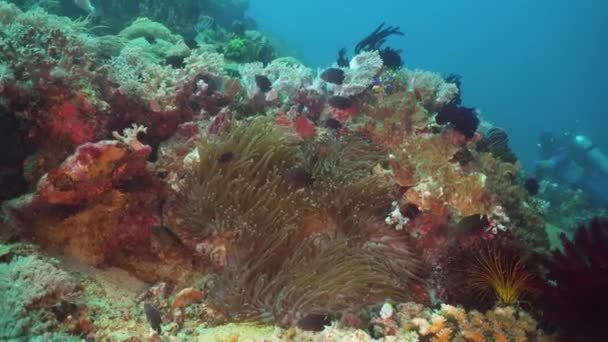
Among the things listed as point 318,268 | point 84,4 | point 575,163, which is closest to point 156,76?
point 318,268

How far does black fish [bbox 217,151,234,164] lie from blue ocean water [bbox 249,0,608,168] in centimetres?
9768

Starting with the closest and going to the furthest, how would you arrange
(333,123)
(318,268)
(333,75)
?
1. (318,268)
2. (333,123)
3. (333,75)

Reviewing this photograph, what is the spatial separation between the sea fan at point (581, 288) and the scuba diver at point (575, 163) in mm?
18015

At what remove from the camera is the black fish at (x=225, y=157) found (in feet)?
14.0

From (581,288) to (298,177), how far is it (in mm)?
2567

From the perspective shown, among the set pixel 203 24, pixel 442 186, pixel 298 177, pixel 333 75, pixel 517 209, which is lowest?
pixel 298 177

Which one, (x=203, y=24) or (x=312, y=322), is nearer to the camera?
(x=312, y=322)

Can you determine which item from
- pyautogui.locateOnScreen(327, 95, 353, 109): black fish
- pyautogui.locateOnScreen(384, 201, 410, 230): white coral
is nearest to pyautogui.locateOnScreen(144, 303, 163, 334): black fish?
pyautogui.locateOnScreen(384, 201, 410, 230): white coral

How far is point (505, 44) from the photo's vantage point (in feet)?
454

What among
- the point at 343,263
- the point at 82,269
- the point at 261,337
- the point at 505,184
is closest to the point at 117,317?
the point at 82,269

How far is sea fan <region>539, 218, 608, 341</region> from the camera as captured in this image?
130 inches

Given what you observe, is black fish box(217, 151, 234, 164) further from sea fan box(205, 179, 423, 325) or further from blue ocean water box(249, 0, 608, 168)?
blue ocean water box(249, 0, 608, 168)

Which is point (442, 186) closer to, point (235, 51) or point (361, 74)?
point (361, 74)

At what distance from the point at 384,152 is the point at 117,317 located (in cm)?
347
